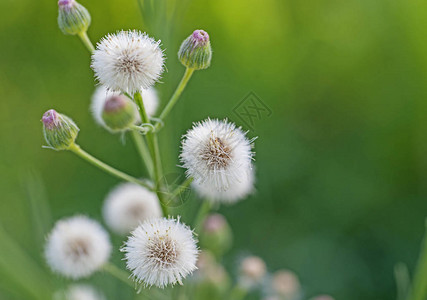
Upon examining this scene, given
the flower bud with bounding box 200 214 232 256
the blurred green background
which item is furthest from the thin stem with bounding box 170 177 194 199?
the blurred green background

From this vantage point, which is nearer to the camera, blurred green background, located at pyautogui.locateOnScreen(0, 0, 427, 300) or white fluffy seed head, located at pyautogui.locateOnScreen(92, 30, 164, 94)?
white fluffy seed head, located at pyautogui.locateOnScreen(92, 30, 164, 94)

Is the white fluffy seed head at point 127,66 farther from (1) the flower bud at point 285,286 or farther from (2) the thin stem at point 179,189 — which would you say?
(1) the flower bud at point 285,286

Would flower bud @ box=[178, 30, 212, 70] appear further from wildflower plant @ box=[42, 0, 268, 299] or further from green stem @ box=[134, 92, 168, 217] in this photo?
green stem @ box=[134, 92, 168, 217]

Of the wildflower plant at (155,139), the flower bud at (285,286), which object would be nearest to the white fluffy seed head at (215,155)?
the wildflower plant at (155,139)

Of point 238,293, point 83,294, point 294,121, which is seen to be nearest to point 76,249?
point 83,294

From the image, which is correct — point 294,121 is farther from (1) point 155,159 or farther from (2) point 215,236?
(1) point 155,159

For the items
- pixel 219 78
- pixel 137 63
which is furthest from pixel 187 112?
pixel 137 63
